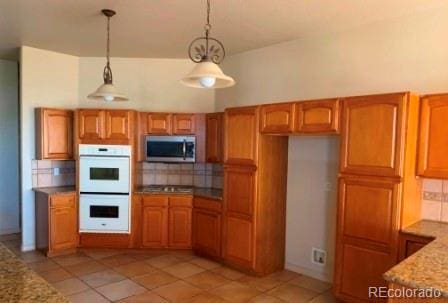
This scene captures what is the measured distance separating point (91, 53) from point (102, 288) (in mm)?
3189

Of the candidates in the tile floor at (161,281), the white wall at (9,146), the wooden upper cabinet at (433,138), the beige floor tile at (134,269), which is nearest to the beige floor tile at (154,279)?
the tile floor at (161,281)

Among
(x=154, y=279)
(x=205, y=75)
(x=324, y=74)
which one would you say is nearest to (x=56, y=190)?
(x=154, y=279)

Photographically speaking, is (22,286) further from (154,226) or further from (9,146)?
(9,146)

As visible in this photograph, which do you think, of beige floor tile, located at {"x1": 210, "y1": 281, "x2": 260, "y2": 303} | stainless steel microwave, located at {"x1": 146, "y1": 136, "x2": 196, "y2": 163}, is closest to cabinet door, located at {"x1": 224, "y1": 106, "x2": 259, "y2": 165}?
stainless steel microwave, located at {"x1": 146, "y1": 136, "x2": 196, "y2": 163}

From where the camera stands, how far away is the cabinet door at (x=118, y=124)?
4.55m

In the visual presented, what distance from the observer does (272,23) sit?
138 inches

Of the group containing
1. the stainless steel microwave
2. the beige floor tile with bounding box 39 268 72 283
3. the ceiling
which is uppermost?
the ceiling

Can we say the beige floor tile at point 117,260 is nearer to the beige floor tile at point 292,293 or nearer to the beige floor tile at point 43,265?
the beige floor tile at point 43,265

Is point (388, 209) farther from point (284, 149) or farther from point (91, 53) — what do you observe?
point (91, 53)

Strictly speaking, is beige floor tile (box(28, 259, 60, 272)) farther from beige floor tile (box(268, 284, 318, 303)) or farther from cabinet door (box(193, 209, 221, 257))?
beige floor tile (box(268, 284, 318, 303))

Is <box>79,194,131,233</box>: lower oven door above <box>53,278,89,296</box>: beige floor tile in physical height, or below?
above

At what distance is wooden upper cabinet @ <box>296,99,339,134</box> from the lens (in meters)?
3.16

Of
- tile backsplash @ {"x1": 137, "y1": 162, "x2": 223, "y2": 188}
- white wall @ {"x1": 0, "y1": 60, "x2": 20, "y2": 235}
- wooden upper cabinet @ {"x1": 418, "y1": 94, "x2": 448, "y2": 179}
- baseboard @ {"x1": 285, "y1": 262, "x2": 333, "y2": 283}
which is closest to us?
wooden upper cabinet @ {"x1": 418, "y1": 94, "x2": 448, "y2": 179}

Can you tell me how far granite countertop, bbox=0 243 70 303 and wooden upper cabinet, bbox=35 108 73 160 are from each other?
10.1 ft
